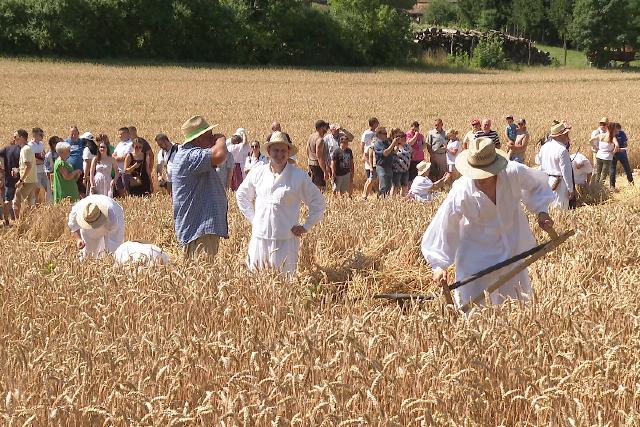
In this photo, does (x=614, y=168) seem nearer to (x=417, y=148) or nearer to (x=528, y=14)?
(x=417, y=148)

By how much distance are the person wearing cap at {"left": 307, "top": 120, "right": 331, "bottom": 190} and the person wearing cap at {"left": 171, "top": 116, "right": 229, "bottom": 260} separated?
645 centimetres

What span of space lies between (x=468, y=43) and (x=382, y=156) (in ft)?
195

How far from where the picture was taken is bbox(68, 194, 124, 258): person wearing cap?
7059 mm

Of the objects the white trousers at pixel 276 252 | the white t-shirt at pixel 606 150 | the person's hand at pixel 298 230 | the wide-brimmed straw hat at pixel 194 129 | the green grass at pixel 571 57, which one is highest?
the wide-brimmed straw hat at pixel 194 129

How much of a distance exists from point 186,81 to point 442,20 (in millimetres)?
73956

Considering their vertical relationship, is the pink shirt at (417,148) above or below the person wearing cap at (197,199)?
below

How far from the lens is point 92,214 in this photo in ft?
23.0

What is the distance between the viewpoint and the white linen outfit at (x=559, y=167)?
10625 mm

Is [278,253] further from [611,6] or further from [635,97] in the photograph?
[611,6]

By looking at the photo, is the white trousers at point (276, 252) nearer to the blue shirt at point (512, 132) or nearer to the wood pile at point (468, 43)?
the blue shirt at point (512, 132)

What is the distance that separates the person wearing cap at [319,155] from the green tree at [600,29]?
209 ft

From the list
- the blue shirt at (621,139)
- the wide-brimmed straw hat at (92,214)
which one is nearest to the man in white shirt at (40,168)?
the wide-brimmed straw hat at (92,214)

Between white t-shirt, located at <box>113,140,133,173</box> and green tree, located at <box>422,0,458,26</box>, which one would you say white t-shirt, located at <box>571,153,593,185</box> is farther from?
green tree, located at <box>422,0,458,26</box>

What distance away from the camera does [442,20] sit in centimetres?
11375
